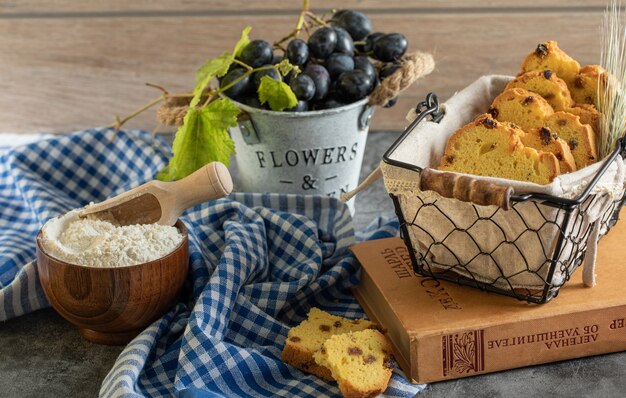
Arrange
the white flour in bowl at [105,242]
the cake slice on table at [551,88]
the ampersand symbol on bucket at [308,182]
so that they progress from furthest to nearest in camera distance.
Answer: the ampersand symbol on bucket at [308,182], the cake slice on table at [551,88], the white flour in bowl at [105,242]

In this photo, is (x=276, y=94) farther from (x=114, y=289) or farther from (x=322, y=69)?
(x=114, y=289)

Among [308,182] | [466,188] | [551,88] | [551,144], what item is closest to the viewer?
[466,188]

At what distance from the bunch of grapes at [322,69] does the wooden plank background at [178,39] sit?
1.65 feet

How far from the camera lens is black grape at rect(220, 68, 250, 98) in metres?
1.23

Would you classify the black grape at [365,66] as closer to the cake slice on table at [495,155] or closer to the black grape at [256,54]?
the black grape at [256,54]

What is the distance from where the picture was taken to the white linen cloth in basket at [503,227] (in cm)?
92

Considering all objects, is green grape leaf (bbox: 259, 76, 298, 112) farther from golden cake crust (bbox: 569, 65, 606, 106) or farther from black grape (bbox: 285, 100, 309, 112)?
golden cake crust (bbox: 569, 65, 606, 106)

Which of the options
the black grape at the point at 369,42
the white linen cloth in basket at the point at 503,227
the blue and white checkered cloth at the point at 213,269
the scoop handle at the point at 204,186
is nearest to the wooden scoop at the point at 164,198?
the scoop handle at the point at 204,186

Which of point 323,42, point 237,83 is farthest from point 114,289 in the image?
point 323,42

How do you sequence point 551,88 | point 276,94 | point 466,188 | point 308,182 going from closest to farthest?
point 466,188 < point 551,88 < point 276,94 < point 308,182

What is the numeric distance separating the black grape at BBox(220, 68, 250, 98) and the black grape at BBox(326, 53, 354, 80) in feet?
0.42

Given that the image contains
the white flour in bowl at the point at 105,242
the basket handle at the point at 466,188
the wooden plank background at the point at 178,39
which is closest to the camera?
the basket handle at the point at 466,188

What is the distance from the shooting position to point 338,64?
125cm

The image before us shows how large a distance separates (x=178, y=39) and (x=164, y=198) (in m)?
0.82
